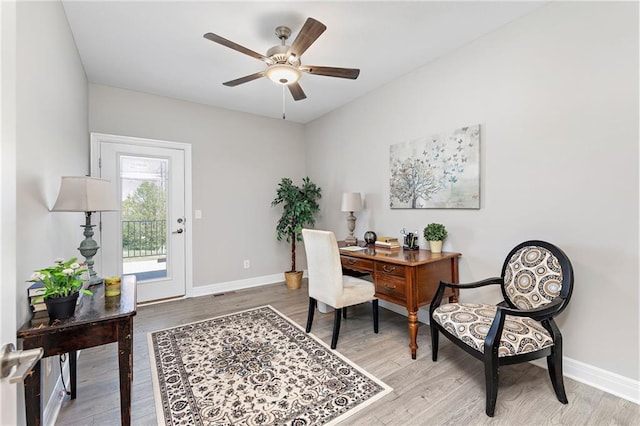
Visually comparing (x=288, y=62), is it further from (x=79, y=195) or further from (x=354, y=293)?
(x=354, y=293)

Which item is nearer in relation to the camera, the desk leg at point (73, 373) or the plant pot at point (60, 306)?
the plant pot at point (60, 306)

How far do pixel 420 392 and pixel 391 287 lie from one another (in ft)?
2.55

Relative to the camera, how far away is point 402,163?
120 inches

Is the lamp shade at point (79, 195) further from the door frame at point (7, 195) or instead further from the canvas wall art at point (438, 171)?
the canvas wall art at point (438, 171)

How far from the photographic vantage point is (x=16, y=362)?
583 mm

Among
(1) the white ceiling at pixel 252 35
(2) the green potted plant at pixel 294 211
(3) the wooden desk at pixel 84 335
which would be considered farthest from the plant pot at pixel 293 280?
(3) the wooden desk at pixel 84 335

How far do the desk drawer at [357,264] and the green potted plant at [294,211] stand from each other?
1.40 metres

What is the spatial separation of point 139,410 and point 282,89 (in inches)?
126

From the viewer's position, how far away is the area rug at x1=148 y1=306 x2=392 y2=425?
1639 mm

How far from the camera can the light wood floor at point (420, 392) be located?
62.7 inches

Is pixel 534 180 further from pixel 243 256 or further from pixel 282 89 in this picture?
pixel 243 256

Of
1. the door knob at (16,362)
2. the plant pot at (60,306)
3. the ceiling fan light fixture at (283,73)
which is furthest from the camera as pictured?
the ceiling fan light fixture at (283,73)

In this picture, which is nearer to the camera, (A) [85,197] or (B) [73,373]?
(A) [85,197]

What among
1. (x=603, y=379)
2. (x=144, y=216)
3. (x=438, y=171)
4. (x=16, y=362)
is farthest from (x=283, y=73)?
(x=603, y=379)
